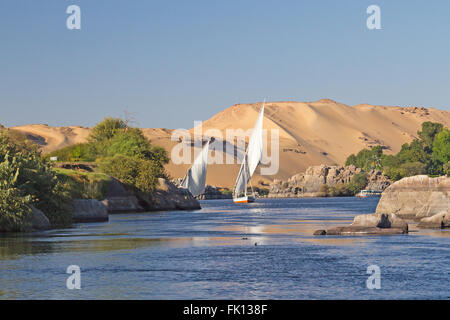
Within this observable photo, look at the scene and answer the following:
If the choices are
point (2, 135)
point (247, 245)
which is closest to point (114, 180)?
point (2, 135)

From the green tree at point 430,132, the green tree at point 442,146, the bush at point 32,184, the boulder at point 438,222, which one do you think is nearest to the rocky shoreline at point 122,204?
the bush at point 32,184

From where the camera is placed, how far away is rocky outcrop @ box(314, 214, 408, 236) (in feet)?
134

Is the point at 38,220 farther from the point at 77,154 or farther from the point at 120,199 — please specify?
the point at 77,154

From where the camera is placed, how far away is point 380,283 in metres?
23.2

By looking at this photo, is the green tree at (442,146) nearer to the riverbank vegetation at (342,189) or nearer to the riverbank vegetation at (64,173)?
the riverbank vegetation at (342,189)

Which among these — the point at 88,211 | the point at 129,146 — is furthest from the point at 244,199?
the point at 88,211

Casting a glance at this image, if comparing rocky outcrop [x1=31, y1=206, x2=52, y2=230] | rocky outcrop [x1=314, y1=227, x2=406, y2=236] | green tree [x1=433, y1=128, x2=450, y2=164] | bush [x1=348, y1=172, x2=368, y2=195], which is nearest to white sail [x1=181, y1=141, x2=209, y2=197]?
green tree [x1=433, y1=128, x2=450, y2=164]

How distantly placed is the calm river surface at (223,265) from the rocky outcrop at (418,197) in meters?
12.4

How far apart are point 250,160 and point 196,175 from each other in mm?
12757

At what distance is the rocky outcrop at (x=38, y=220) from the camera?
44.8 metres

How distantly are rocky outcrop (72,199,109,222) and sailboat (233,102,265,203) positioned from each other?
63517mm

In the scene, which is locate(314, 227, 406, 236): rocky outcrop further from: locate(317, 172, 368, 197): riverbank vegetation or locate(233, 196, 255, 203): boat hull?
locate(317, 172, 368, 197): riverbank vegetation
